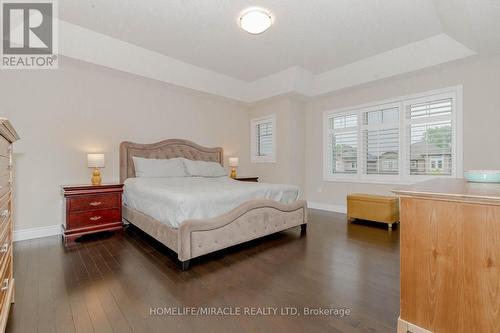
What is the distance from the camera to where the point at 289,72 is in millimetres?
4695

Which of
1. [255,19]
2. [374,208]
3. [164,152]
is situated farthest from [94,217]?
[374,208]

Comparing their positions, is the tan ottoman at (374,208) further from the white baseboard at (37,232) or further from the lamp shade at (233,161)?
the white baseboard at (37,232)

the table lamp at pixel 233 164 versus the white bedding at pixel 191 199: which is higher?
the table lamp at pixel 233 164

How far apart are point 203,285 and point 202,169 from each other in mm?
2674

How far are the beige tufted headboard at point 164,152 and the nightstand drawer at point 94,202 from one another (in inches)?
21.8

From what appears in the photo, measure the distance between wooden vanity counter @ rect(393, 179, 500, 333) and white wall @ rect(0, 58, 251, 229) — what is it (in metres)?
4.16

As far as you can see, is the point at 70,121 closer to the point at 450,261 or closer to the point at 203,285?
the point at 203,285

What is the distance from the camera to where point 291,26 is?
3289 millimetres

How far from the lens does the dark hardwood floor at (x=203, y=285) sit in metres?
1.52

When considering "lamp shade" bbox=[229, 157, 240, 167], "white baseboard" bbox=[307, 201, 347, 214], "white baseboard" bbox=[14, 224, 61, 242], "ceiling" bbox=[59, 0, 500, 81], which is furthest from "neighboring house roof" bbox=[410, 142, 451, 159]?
"white baseboard" bbox=[14, 224, 61, 242]

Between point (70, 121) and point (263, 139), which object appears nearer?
point (70, 121)

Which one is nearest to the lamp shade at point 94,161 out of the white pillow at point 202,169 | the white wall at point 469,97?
the white pillow at point 202,169

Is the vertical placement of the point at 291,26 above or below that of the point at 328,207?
above
